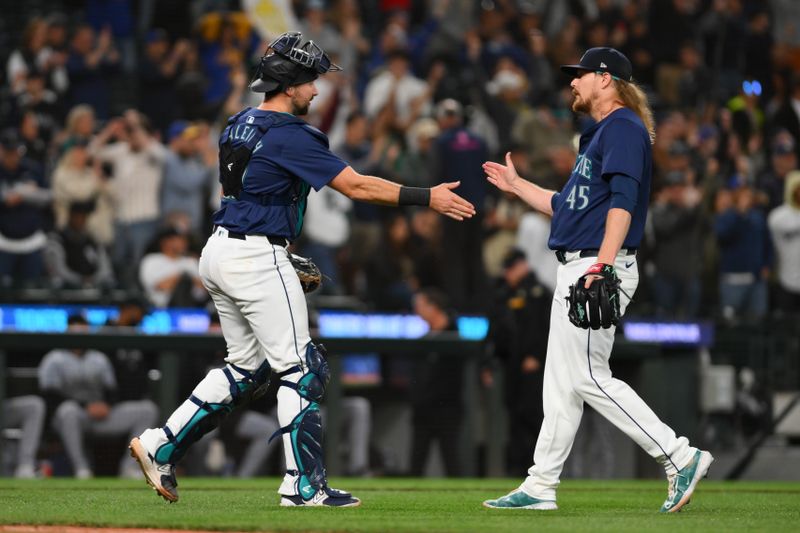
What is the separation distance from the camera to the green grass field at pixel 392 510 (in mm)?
6367

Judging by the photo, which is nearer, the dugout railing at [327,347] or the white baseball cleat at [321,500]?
the white baseball cleat at [321,500]

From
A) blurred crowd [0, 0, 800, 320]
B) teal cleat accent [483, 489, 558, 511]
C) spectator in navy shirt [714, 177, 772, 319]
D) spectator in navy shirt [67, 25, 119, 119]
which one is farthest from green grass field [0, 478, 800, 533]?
spectator in navy shirt [67, 25, 119, 119]

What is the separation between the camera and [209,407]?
7.22 m

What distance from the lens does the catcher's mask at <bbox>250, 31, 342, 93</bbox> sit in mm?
7152

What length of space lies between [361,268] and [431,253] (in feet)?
2.66

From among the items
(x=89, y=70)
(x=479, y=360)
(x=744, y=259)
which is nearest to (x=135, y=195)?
(x=89, y=70)

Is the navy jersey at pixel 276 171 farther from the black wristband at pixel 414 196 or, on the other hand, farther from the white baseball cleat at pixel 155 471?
the white baseball cleat at pixel 155 471

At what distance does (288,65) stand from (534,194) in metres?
1.49

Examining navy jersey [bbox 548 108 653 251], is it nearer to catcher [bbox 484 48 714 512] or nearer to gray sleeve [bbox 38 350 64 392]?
catcher [bbox 484 48 714 512]

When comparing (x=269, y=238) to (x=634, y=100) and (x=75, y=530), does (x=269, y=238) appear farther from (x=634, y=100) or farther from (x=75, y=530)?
(x=634, y=100)

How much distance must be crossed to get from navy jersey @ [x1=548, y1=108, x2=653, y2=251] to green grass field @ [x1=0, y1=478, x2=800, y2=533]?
53.2 inches

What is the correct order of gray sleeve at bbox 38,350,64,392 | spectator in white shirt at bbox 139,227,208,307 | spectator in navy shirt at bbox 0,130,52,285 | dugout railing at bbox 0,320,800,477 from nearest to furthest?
gray sleeve at bbox 38,350,64,392
dugout railing at bbox 0,320,800,477
spectator in white shirt at bbox 139,227,208,307
spectator in navy shirt at bbox 0,130,52,285

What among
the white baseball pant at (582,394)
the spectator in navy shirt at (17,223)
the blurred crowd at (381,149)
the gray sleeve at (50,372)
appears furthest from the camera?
the blurred crowd at (381,149)

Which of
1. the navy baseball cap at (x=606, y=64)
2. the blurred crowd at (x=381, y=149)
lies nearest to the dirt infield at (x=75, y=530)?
the navy baseball cap at (x=606, y=64)
